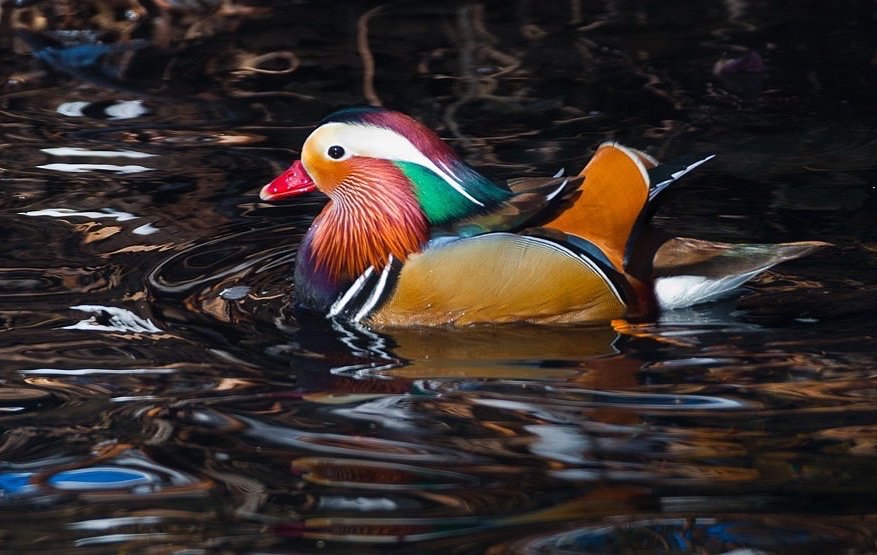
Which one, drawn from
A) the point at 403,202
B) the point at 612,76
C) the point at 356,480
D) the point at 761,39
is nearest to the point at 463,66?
the point at 612,76

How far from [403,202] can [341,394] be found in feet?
3.39

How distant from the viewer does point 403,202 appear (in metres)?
4.98

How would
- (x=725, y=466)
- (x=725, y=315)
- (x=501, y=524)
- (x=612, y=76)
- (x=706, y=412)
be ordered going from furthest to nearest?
(x=612, y=76), (x=725, y=315), (x=706, y=412), (x=725, y=466), (x=501, y=524)

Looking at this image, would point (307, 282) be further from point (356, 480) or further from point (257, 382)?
point (356, 480)

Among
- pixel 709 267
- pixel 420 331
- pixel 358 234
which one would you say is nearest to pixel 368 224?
pixel 358 234

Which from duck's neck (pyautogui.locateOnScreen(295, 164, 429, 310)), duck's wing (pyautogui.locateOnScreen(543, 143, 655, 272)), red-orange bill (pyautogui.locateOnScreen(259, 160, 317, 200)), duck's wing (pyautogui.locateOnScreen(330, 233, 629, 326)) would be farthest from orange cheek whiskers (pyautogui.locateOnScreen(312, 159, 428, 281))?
duck's wing (pyautogui.locateOnScreen(543, 143, 655, 272))

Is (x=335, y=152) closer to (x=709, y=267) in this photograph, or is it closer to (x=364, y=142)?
(x=364, y=142)

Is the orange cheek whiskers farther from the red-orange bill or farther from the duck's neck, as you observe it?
the red-orange bill

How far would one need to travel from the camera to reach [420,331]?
468cm

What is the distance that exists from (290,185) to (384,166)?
34 cm

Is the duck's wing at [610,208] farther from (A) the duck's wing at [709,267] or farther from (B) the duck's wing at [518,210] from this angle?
(A) the duck's wing at [709,267]

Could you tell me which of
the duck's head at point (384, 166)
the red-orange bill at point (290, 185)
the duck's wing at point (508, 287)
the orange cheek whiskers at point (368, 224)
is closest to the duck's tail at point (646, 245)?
the duck's wing at point (508, 287)

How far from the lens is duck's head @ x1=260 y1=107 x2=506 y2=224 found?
190 inches

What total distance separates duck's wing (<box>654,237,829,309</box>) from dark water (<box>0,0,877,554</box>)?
11 cm
